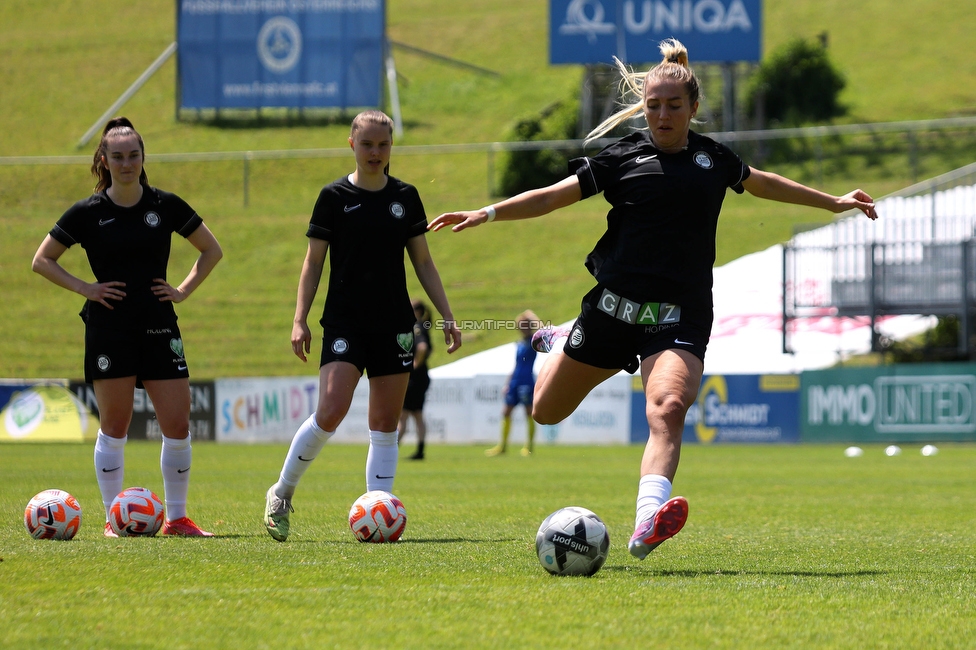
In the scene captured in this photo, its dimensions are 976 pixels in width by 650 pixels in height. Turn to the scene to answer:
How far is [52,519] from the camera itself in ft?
22.5

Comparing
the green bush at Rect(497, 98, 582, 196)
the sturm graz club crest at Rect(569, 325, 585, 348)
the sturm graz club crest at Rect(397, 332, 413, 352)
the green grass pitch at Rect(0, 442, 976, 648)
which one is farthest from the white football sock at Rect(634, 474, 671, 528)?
the green bush at Rect(497, 98, 582, 196)

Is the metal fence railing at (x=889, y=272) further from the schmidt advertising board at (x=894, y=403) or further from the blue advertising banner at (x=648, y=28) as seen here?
the blue advertising banner at (x=648, y=28)

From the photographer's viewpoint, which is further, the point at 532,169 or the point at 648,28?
the point at 648,28

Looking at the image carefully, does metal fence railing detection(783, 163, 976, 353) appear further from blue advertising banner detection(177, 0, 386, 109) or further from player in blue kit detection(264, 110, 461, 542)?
blue advertising banner detection(177, 0, 386, 109)

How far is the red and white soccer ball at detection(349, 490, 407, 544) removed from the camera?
690 cm

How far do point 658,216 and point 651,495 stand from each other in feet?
4.33

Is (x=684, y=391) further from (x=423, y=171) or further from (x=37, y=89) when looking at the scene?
(x=37, y=89)

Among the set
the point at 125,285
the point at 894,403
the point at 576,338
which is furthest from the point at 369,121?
the point at 894,403

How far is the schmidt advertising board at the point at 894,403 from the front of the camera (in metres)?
20.7

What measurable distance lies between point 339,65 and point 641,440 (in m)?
23.4

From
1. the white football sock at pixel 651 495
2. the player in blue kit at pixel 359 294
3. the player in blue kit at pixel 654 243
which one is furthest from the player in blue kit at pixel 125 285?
the white football sock at pixel 651 495

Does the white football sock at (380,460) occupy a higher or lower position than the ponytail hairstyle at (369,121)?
lower

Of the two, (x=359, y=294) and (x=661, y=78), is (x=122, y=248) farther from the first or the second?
(x=661, y=78)

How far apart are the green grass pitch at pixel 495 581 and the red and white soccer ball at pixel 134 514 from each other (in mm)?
208
